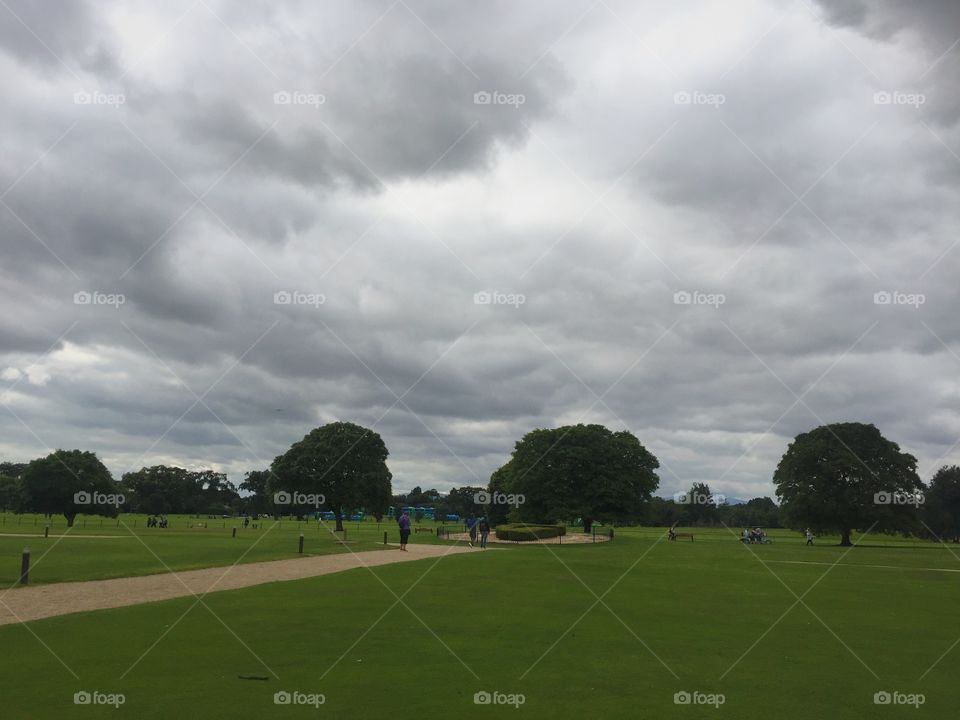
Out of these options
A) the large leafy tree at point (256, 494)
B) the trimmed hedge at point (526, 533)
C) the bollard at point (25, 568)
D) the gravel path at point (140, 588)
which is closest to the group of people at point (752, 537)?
the trimmed hedge at point (526, 533)

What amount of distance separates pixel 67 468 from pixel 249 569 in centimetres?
5586

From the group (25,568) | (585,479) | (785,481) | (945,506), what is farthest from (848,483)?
(945,506)

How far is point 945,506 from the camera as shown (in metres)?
113

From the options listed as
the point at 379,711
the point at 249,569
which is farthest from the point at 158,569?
the point at 379,711

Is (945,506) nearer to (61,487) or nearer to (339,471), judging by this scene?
(339,471)

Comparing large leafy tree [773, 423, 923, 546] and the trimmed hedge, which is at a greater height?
large leafy tree [773, 423, 923, 546]

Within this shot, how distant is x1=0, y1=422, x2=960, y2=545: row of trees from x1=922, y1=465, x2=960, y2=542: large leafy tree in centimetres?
4334

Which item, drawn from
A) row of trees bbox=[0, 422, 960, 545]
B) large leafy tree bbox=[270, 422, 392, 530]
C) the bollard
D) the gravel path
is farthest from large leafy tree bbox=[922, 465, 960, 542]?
the bollard

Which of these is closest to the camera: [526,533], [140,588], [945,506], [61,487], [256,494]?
[140,588]

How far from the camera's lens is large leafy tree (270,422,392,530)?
235 feet

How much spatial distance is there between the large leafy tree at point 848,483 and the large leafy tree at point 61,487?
64.6m

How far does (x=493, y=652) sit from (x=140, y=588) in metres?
13.6

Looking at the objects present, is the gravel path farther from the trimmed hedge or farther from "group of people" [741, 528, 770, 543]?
"group of people" [741, 528, 770, 543]

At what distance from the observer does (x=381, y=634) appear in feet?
44.2
